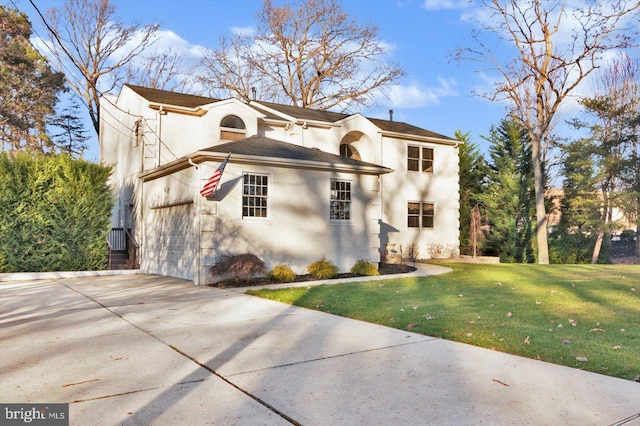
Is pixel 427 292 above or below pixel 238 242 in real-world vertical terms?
below

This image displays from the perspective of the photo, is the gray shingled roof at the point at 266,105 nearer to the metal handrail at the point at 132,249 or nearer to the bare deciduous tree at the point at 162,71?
the metal handrail at the point at 132,249

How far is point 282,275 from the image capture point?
12016 millimetres

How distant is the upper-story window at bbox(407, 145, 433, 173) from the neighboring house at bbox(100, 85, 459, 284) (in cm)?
5

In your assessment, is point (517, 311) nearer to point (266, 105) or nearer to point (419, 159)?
point (419, 159)

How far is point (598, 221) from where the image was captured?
24.8 meters

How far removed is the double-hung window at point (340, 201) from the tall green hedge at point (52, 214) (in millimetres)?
7204

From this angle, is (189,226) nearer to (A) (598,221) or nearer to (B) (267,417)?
(B) (267,417)

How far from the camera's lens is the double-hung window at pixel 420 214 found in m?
20.4

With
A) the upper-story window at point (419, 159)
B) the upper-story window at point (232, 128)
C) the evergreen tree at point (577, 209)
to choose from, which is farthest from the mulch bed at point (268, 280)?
the evergreen tree at point (577, 209)

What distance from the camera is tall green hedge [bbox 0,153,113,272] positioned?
1303cm

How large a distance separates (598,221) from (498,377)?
24.9 m

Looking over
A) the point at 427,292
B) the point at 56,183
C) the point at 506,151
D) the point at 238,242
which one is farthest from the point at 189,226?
the point at 506,151

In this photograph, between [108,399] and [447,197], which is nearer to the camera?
[108,399]

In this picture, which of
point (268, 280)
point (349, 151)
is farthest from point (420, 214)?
point (268, 280)
